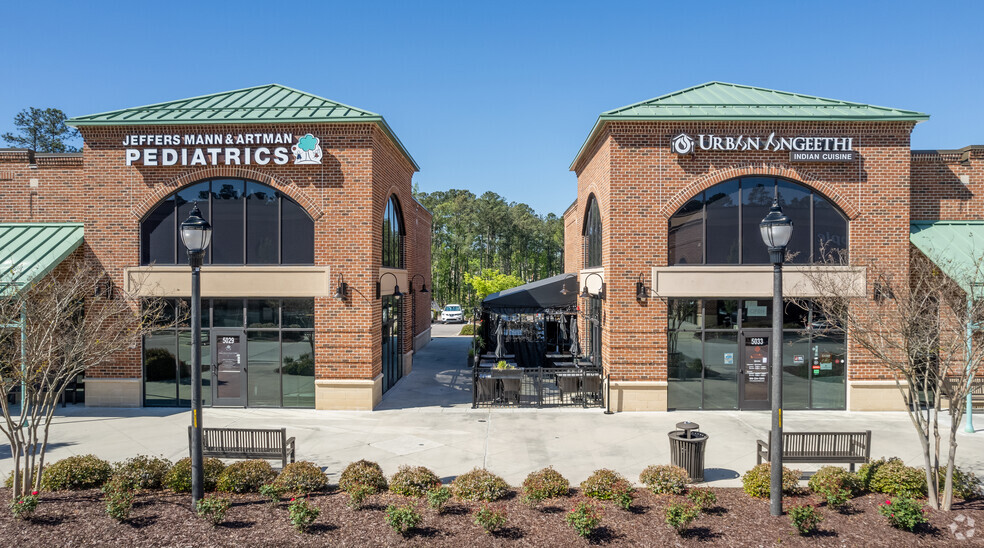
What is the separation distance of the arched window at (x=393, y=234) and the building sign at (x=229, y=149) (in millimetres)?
3116

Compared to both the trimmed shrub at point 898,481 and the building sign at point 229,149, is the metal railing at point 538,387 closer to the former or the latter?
the trimmed shrub at point 898,481

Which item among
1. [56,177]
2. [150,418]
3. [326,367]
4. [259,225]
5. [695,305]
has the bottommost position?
[150,418]

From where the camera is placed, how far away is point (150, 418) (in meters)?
13.7

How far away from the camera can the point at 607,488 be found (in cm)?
810

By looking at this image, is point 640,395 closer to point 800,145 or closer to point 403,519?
point 800,145

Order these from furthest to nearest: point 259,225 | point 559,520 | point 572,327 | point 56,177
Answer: point 572,327, point 56,177, point 259,225, point 559,520

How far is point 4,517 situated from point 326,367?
7.39 metres

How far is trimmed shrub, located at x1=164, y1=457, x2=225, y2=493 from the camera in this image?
841 cm

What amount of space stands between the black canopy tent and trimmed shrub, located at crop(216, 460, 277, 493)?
10.0m

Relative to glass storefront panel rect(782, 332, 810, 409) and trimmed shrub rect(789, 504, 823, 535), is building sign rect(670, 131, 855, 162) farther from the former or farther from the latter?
trimmed shrub rect(789, 504, 823, 535)

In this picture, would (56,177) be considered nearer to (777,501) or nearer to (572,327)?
(572,327)

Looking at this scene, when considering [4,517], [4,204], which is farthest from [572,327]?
[4,204]

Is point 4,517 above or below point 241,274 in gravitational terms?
below

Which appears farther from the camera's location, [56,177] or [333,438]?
[56,177]
